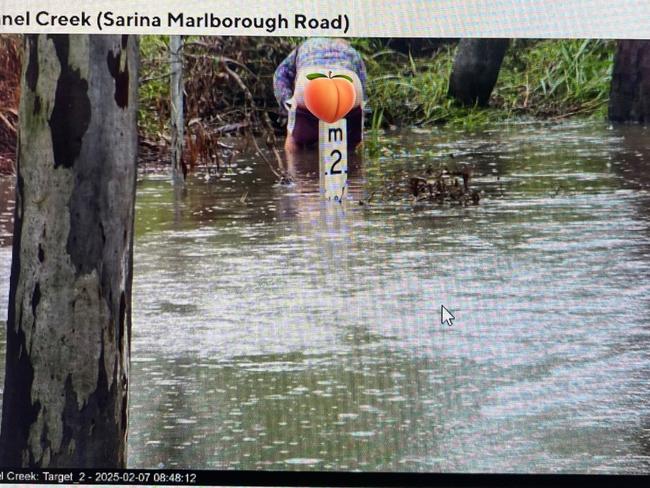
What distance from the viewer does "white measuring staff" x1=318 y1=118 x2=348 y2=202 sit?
287 centimetres

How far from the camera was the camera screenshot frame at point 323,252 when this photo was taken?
2498mm

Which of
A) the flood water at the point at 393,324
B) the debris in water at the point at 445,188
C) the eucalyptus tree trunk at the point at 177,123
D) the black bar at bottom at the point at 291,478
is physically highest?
the eucalyptus tree trunk at the point at 177,123

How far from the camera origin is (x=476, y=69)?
9.70 feet

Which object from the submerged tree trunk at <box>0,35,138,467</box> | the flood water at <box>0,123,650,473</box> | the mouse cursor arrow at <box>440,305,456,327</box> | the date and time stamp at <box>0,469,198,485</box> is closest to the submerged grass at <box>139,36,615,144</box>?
the flood water at <box>0,123,650,473</box>

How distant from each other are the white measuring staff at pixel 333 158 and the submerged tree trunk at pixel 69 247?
515 mm

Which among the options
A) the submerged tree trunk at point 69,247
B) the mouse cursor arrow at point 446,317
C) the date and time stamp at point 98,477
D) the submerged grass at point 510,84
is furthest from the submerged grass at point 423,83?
the date and time stamp at point 98,477

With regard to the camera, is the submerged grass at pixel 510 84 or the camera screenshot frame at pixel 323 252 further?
the submerged grass at pixel 510 84

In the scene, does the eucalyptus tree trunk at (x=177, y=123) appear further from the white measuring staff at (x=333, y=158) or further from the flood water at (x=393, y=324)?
the white measuring staff at (x=333, y=158)

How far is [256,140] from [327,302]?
52cm

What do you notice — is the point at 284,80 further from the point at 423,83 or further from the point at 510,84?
the point at 510,84

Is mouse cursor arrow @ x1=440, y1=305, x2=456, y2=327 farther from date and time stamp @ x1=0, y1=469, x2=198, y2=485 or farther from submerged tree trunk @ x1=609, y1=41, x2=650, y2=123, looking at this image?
submerged tree trunk @ x1=609, y1=41, x2=650, y2=123

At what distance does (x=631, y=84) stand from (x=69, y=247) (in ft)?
4.68
